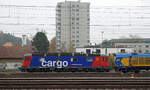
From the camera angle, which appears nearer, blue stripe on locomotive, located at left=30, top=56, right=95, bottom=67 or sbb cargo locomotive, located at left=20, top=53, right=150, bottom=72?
sbb cargo locomotive, located at left=20, top=53, right=150, bottom=72

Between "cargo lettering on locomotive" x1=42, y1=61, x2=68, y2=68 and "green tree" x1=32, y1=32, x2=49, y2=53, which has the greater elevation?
"green tree" x1=32, y1=32, x2=49, y2=53

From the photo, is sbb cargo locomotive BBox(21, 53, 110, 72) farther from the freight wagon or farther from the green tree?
the green tree

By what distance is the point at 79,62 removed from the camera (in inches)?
1047

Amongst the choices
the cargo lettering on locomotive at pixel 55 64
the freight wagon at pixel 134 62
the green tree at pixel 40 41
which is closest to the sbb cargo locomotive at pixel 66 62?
the cargo lettering on locomotive at pixel 55 64

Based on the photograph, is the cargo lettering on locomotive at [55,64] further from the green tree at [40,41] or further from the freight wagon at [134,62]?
the green tree at [40,41]

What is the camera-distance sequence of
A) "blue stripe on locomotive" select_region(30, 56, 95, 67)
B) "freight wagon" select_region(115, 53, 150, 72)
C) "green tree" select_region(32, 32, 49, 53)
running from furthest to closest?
"green tree" select_region(32, 32, 49, 53)
"blue stripe on locomotive" select_region(30, 56, 95, 67)
"freight wagon" select_region(115, 53, 150, 72)

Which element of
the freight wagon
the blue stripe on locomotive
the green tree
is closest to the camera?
the freight wagon

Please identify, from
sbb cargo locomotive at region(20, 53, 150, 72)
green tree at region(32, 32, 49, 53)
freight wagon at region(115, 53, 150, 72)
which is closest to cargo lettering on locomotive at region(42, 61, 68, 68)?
sbb cargo locomotive at region(20, 53, 150, 72)

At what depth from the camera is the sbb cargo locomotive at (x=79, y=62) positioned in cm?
2639

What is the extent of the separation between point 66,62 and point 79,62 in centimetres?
166

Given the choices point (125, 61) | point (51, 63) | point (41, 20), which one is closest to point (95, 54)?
point (125, 61)

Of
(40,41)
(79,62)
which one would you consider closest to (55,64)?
(79,62)

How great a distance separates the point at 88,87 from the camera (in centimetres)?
1400

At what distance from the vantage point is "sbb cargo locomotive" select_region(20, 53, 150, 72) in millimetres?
26391
